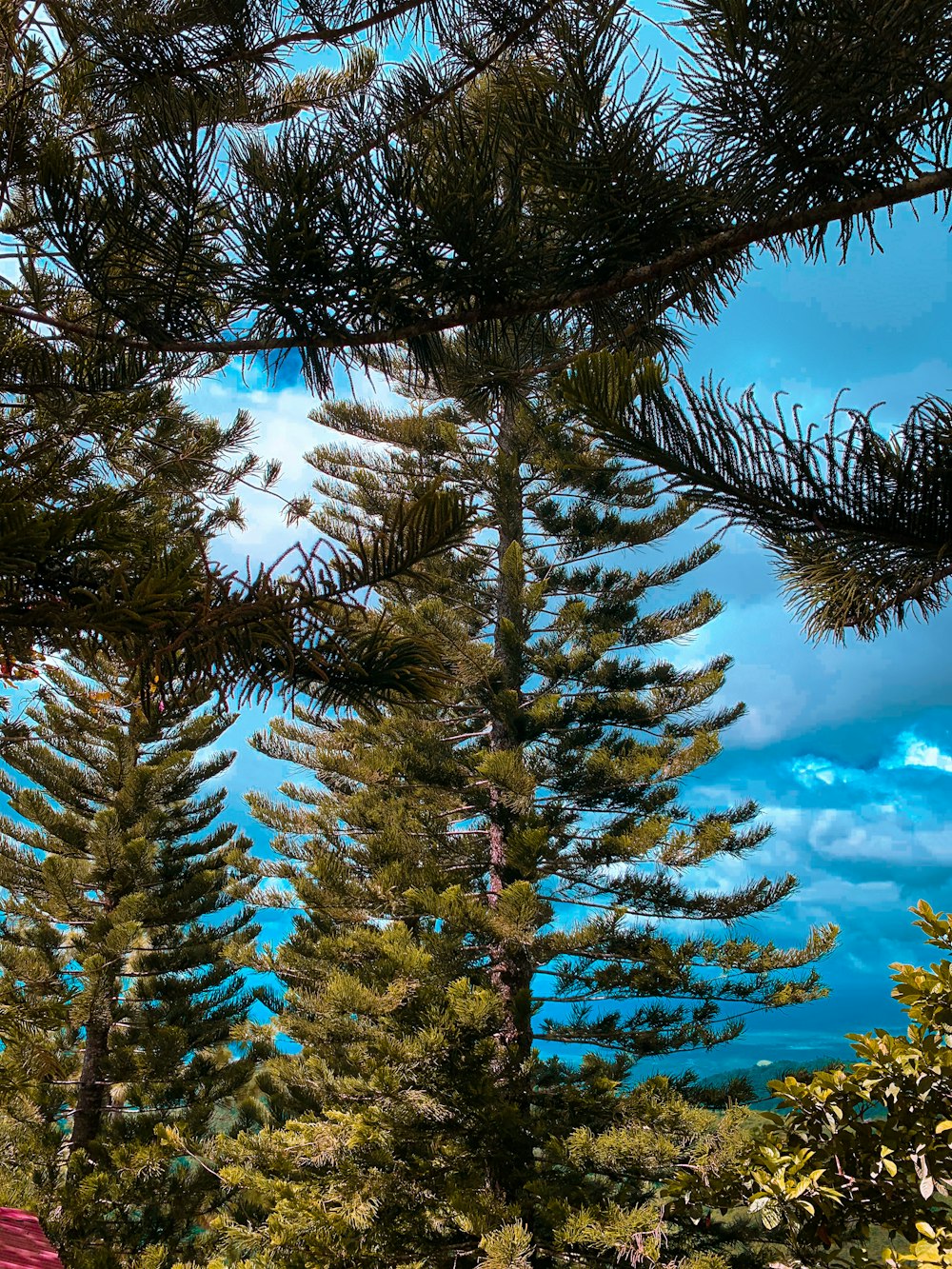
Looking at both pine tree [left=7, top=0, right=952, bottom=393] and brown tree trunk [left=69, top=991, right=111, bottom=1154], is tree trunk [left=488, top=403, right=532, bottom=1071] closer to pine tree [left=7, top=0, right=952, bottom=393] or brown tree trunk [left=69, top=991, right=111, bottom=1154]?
brown tree trunk [left=69, top=991, right=111, bottom=1154]

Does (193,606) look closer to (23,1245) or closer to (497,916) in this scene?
(23,1245)

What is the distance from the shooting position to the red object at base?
176cm

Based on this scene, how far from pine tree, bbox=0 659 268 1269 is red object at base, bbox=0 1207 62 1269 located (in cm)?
500

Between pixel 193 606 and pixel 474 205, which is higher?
pixel 474 205

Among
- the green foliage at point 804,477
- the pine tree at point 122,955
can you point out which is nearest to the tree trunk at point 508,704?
the pine tree at point 122,955

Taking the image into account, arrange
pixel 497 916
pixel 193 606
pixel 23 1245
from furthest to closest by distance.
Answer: pixel 497 916 < pixel 193 606 < pixel 23 1245

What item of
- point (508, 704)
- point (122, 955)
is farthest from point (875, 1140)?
point (122, 955)

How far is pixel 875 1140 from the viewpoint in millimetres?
2734

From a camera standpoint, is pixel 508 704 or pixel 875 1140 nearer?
pixel 875 1140

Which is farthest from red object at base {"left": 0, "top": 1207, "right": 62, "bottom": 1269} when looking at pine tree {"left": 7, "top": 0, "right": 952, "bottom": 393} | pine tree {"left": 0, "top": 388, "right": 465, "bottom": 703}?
pine tree {"left": 7, "top": 0, "right": 952, "bottom": 393}

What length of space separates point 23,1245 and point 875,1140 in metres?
2.28

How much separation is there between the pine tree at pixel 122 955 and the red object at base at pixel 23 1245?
5.00m

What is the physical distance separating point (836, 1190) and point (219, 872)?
764 centimetres

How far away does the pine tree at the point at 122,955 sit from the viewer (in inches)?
295
